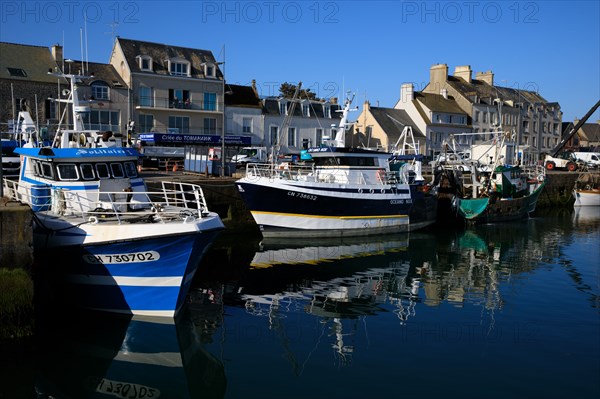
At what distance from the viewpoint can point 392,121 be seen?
60531mm

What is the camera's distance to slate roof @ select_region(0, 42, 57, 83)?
4162 centimetres

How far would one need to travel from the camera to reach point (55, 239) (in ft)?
42.7

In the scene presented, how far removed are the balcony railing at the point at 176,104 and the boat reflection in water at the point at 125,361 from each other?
3539cm

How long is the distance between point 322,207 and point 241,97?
92.6 feet

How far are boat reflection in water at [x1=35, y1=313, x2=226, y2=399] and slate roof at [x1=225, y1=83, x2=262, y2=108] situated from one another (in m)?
38.5

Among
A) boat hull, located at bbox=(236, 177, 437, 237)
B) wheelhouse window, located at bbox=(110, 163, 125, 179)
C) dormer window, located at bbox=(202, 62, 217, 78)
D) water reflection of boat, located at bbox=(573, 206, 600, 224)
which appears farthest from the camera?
dormer window, located at bbox=(202, 62, 217, 78)

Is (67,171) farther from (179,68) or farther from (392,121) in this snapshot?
(392,121)

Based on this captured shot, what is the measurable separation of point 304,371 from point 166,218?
16.1 ft

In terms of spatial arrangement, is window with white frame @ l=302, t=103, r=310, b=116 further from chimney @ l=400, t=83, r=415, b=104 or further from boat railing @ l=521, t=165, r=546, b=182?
boat railing @ l=521, t=165, r=546, b=182

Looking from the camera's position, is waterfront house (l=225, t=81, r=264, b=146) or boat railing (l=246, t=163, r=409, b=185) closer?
boat railing (l=246, t=163, r=409, b=185)

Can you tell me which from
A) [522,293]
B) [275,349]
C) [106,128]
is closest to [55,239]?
[275,349]

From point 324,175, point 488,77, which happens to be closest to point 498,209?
point 324,175

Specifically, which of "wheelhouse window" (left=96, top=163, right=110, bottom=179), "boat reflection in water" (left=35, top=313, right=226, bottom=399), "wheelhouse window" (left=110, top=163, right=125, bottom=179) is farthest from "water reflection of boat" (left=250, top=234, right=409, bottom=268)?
"boat reflection in water" (left=35, top=313, right=226, bottom=399)

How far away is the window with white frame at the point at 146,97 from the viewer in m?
46.3
